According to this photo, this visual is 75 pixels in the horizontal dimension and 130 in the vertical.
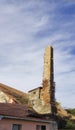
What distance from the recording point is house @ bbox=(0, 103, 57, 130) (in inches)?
942

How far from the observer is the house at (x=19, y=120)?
23938 millimetres

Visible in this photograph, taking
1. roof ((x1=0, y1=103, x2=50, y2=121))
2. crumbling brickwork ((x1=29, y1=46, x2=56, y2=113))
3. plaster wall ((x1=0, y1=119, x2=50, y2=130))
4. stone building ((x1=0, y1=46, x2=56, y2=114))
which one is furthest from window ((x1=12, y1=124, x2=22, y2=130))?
crumbling brickwork ((x1=29, y1=46, x2=56, y2=113))

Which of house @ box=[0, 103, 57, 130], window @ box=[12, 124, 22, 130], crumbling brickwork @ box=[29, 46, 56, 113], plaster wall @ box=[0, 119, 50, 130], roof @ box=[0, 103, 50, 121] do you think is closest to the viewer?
plaster wall @ box=[0, 119, 50, 130]

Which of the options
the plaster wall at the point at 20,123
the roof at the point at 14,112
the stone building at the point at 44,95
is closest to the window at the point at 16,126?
the plaster wall at the point at 20,123

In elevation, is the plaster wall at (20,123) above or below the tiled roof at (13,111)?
below

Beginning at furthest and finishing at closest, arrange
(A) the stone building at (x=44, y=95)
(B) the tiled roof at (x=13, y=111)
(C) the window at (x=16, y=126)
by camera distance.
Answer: (A) the stone building at (x=44, y=95)
(B) the tiled roof at (x=13, y=111)
(C) the window at (x=16, y=126)

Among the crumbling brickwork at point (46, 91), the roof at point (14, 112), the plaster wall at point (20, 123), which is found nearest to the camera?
the plaster wall at point (20, 123)

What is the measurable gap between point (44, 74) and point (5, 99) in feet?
19.4

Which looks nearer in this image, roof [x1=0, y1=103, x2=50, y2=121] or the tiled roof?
roof [x1=0, y1=103, x2=50, y2=121]

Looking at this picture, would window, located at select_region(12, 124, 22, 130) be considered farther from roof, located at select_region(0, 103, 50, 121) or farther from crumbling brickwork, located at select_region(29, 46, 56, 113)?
crumbling brickwork, located at select_region(29, 46, 56, 113)

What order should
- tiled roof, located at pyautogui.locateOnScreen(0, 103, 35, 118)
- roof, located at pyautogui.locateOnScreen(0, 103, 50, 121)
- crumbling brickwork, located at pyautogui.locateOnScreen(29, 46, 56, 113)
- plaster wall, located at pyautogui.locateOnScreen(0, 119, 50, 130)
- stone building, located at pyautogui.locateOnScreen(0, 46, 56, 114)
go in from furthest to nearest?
crumbling brickwork, located at pyautogui.locateOnScreen(29, 46, 56, 113)
stone building, located at pyautogui.locateOnScreen(0, 46, 56, 114)
tiled roof, located at pyautogui.locateOnScreen(0, 103, 35, 118)
roof, located at pyautogui.locateOnScreen(0, 103, 50, 121)
plaster wall, located at pyautogui.locateOnScreen(0, 119, 50, 130)

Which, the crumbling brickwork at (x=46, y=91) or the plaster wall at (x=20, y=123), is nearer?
the plaster wall at (x=20, y=123)

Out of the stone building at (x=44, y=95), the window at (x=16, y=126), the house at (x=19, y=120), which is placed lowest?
the window at (x=16, y=126)

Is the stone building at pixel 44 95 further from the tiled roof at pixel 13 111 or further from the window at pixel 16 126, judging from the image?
the window at pixel 16 126
